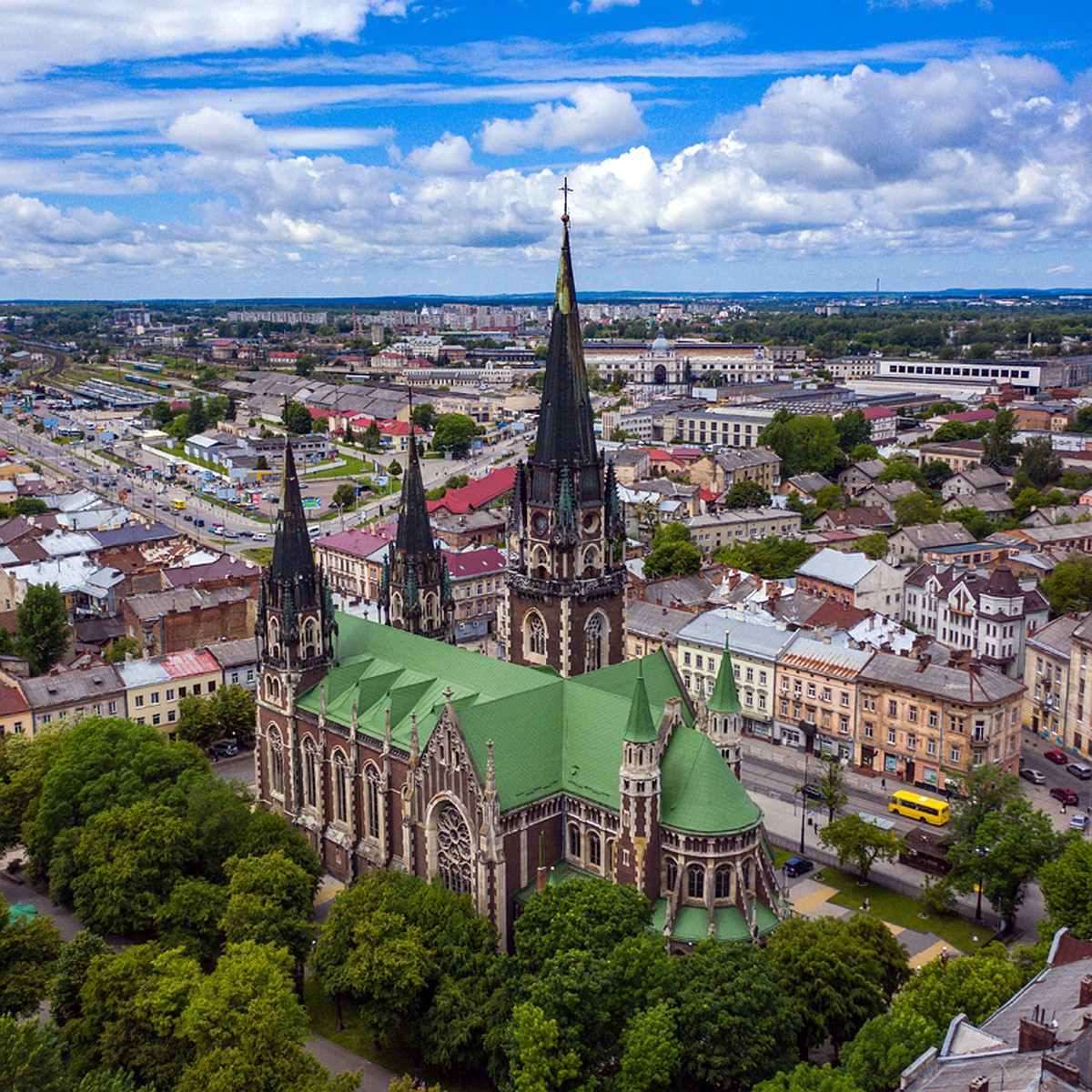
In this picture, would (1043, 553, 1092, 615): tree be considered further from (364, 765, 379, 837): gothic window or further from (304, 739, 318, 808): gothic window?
(304, 739, 318, 808): gothic window

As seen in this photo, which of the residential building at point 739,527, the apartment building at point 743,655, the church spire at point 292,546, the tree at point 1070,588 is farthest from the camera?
the residential building at point 739,527

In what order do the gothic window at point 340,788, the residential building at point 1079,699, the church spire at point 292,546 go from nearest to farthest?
the gothic window at point 340,788
the church spire at point 292,546
the residential building at point 1079,699

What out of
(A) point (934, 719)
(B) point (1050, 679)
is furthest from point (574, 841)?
(B) point (1050, 679)

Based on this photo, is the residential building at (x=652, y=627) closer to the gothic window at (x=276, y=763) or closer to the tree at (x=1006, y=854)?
the gothic window at (x=276, y=763)

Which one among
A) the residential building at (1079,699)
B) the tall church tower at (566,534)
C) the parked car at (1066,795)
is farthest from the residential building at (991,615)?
the tall church tower at (566,534)

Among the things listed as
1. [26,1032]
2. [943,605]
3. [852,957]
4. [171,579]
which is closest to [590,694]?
[852,957]

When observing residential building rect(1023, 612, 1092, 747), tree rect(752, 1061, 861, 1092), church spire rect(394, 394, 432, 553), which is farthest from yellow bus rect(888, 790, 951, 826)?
tree rect(752, 1061, 861, 1092)
